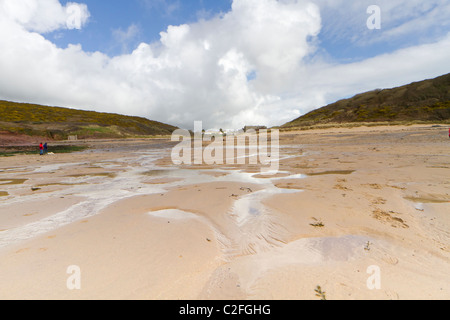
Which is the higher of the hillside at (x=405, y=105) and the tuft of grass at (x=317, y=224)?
the hillside at (x=405, y=105)

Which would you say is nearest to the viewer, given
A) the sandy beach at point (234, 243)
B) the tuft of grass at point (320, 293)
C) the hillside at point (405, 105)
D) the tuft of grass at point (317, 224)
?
the tuft of grass at point (320, 293)

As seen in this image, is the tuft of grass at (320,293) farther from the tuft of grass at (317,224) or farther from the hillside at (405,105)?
the hillside at (405,105)

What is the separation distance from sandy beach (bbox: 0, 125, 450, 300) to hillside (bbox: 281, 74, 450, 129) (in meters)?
51.6

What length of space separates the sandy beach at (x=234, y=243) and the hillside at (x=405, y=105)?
169 feet

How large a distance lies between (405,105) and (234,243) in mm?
78157

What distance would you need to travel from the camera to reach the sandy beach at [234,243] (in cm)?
228

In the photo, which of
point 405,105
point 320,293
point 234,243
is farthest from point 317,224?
point 405,105

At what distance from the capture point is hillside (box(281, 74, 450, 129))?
5091cm

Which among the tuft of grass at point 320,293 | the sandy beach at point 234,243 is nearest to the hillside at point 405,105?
the sandy beach at point 234,243

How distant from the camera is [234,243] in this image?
341 centimetres

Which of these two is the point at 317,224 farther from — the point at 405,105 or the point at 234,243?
the point at 405,105

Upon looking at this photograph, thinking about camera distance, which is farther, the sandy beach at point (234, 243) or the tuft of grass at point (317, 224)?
the tuft of grass at point (317, 224)
